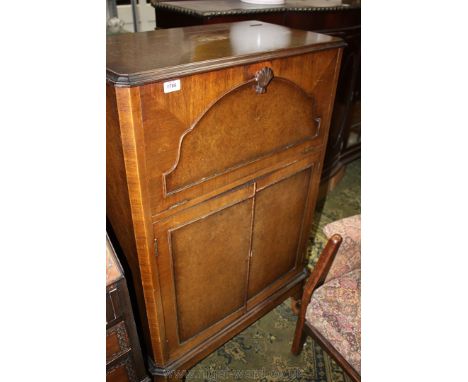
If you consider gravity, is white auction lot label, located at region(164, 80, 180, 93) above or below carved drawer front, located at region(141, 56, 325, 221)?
above

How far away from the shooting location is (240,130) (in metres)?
1.01

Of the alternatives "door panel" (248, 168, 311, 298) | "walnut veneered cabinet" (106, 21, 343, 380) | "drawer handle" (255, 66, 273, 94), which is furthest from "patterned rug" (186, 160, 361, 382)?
"drawer handle" (255, 66, 273, 94)

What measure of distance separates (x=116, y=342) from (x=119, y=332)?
0.04 m

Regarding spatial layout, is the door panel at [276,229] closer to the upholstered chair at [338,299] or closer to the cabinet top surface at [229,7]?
the upholstered chair at [338,299]

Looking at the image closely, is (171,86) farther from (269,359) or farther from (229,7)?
(269,359)

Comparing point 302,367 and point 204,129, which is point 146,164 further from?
point 302,367

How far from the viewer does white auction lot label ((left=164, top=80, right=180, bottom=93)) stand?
0.80m

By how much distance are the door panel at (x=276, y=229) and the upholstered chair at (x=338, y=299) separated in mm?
155

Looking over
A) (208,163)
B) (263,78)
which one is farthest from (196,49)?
(208,163)

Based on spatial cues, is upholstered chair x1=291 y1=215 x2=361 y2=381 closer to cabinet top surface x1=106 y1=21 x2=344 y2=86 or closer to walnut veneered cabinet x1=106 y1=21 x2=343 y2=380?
walnut veneered cabinet x1=106 y1=21 x2=343 y2=380

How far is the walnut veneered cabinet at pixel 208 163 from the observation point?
835 millimetres

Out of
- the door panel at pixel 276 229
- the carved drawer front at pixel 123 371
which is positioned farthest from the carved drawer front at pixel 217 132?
the carved drawer front at pixel 123 371

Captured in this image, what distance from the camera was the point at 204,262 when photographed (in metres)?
1.18
